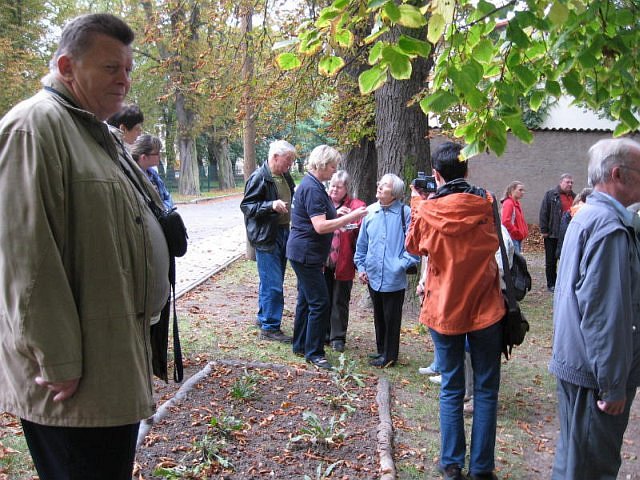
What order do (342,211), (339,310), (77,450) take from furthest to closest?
1. (339,310)
2. (342,211)
3. (77,450)

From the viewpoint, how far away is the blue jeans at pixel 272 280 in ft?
21.6

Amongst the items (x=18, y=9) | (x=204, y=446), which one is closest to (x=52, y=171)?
(x=204, y=446)

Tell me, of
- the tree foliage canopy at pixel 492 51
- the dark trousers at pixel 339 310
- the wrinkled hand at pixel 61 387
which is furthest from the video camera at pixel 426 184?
the wrinkled hand at pixel 61 387

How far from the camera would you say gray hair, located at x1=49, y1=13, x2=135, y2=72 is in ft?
6.56

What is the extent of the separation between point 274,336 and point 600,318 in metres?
4.45

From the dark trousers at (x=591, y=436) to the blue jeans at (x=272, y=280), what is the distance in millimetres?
4080

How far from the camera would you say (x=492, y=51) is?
3.82m

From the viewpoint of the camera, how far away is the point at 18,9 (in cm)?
2392

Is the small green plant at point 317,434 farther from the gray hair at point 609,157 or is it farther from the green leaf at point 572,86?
the green leaf at point 572,86

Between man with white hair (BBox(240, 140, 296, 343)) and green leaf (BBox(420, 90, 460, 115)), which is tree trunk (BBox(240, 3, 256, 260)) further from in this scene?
green leaf (BBox(420, 90, 460, 115))

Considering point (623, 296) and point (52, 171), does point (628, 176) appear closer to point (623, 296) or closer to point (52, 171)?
point (623, 296)

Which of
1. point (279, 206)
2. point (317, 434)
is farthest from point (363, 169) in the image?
point (317, 434)

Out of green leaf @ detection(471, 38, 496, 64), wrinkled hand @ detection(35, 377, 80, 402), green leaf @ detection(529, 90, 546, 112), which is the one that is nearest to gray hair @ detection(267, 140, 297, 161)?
green leaf @ detection(529, 90, 546, 112)

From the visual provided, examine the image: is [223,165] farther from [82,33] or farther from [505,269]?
[82,33]
